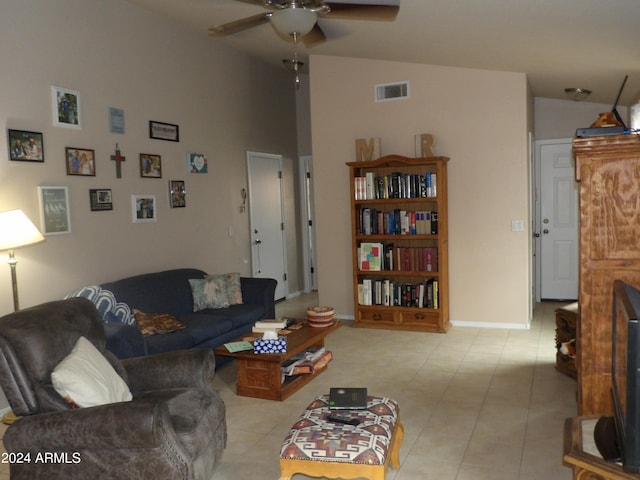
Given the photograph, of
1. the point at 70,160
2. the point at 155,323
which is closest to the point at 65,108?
the point at 70,160

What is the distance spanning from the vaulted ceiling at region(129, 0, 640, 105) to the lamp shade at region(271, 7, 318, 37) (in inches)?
5.5

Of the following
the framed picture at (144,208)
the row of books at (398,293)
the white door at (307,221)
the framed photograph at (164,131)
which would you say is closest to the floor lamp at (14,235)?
the framed picture at (144,208)

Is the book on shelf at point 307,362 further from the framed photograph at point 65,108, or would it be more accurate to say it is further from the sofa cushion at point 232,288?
the framed photograph at point 65,108

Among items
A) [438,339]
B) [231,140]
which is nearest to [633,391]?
[438,339]

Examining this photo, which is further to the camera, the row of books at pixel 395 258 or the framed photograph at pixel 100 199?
the row of books at pixel 395 258

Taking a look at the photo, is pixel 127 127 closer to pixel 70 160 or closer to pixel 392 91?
pixel 70 160

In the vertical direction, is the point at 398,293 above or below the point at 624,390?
below

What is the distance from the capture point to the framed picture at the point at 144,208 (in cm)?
486

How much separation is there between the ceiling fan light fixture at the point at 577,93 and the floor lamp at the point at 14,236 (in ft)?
16.6

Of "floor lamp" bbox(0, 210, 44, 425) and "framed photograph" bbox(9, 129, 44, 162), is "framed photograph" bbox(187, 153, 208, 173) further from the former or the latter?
"floor lamp" bbox(0, 210, 44, 425)

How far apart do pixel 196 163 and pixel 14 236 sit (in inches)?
96.2

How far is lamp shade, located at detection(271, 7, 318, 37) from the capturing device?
3121 millimetres

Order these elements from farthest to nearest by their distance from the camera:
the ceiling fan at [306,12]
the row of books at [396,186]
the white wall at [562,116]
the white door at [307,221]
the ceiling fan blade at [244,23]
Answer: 1. the white door at [307,221]
2. the white wall at [562,116]
3. the row of books at [396,186]
4. the ceiling fan blade at [244,23]
5. the ceiling fan at [306,12]

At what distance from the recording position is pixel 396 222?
220 inches
